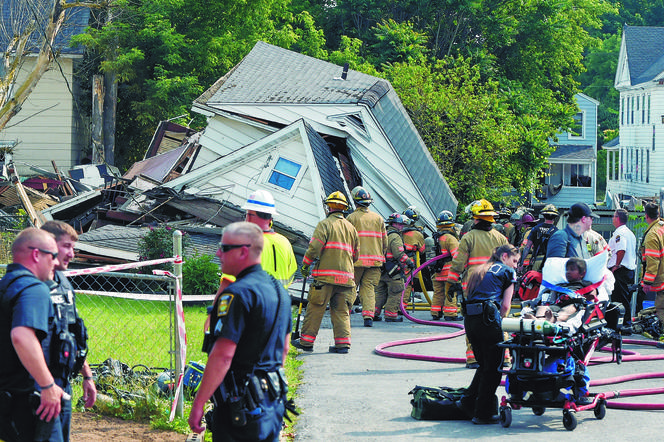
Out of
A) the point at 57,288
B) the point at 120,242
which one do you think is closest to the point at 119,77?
the point at 120,242

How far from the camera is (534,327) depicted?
7.17m

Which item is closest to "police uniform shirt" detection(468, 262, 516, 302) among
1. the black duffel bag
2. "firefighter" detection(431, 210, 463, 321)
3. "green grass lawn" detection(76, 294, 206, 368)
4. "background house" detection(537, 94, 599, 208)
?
the black duffel bag

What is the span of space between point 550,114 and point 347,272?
26484 mm

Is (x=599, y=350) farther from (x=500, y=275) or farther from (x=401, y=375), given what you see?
A: (x=500, y=275)

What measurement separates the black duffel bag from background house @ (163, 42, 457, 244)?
9.37 m

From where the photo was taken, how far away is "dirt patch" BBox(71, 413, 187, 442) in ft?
21.4

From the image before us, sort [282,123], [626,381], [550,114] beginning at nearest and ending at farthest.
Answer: [626,381] < [282,123] < [550,114]

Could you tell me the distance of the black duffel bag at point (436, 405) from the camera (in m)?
7.47

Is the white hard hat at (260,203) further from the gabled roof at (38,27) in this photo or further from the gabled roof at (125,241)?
the gabled roof at (38,27)

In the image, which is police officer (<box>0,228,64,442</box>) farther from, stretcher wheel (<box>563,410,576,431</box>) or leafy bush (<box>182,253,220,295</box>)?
leafy bush (<box>182,253,220,295</box>)

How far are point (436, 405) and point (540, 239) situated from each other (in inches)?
233

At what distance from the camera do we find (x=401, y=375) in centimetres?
947

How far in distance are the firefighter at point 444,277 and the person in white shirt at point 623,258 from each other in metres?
2.54

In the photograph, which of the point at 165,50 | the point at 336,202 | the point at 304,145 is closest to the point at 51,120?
the point at 165,50
